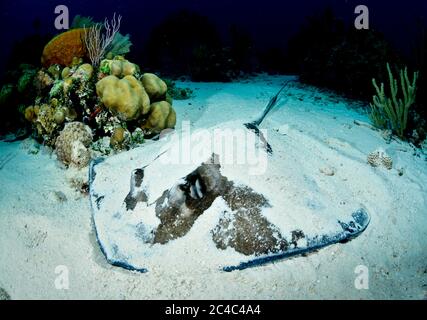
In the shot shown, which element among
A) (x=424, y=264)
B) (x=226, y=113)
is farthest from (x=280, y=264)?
(x=226, y=113)

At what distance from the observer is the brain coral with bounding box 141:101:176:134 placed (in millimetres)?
6188

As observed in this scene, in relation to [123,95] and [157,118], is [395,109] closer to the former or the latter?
[157,118]

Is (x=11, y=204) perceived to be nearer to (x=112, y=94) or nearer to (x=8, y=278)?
(x=8, y=278)

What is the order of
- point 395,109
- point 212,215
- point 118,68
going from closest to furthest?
point 212,215 < point 118,68 < point 395,109

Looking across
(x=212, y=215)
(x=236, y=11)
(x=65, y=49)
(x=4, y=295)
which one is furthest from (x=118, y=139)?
(x=236, y=11)

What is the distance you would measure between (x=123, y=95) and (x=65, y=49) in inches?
104

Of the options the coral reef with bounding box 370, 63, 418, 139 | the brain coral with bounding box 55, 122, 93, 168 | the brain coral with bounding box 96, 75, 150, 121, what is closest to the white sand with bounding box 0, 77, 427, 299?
the brain coral with bounding box 55, 122, 93, 168

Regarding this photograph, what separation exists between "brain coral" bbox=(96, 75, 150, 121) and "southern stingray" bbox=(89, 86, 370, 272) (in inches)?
82.0

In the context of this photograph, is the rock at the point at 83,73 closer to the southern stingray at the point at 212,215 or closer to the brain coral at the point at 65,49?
the brain coral at the point at 65,49

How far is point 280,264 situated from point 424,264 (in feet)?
5.64

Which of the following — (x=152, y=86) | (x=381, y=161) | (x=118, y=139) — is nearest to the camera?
(x=381, y=161)

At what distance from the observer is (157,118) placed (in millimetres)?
6188

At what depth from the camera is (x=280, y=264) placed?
325cm

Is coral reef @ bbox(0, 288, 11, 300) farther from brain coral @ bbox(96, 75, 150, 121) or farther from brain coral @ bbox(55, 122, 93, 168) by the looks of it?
brain coral @ bbox(96, 75, 150, 121)
